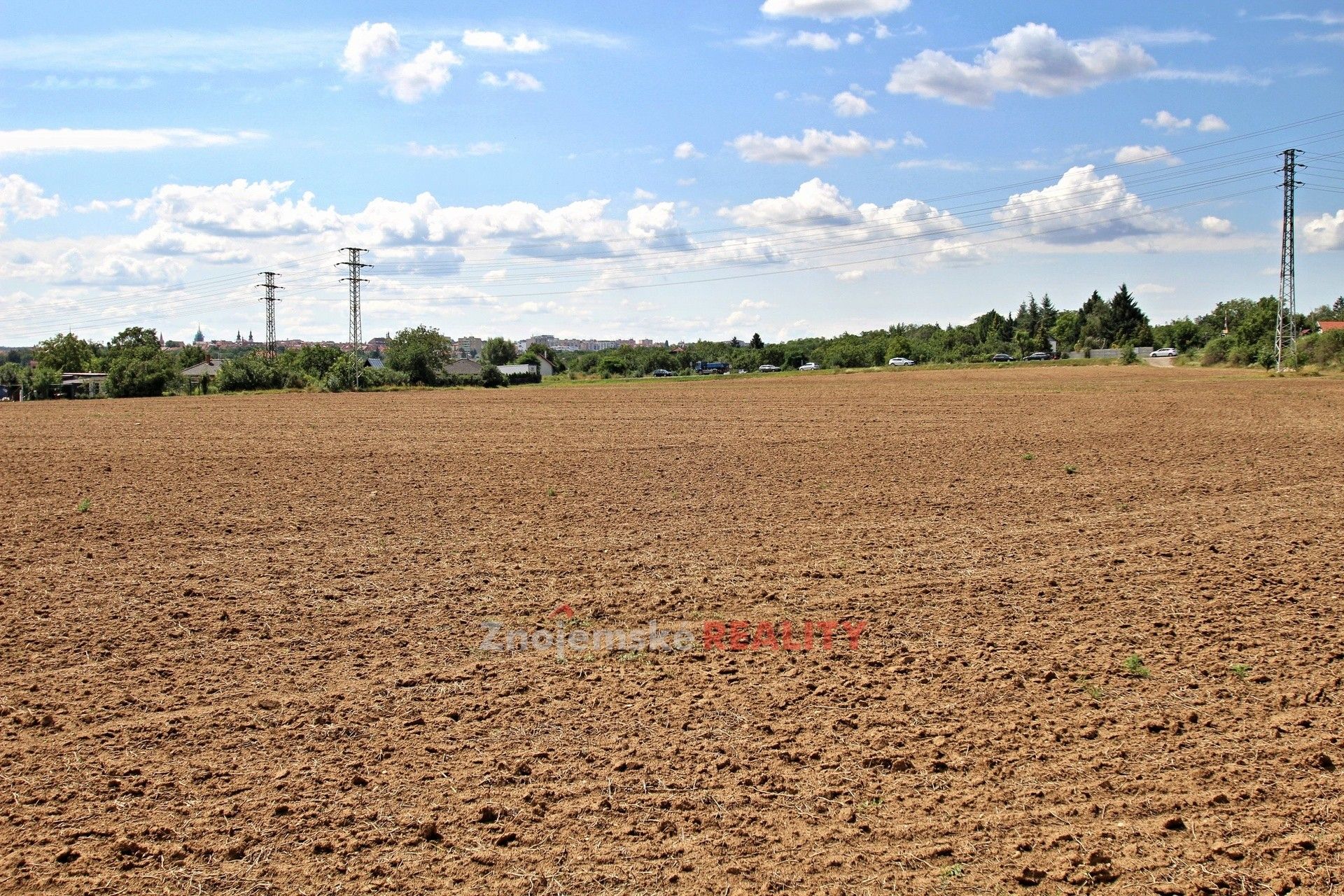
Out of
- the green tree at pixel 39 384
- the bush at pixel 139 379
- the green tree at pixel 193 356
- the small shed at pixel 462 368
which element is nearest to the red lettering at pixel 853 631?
the bush at pixel 139 379

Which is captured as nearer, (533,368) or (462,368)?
(462,368)

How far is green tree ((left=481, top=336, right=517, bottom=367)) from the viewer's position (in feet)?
566

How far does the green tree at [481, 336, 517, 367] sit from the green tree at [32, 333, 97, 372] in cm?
6347

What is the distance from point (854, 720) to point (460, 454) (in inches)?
797

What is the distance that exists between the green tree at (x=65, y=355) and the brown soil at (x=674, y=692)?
384 ft

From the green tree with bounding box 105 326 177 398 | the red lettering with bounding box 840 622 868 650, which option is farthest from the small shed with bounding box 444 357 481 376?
the red lettering with bounding box 840 622 868 650

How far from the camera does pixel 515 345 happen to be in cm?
18125

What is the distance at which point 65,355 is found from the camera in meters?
119

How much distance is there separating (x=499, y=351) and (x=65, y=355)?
70265mm

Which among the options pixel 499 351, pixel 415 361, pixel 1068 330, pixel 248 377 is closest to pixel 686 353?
pixel 499 351

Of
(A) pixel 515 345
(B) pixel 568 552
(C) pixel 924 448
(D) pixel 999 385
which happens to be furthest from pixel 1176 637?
(A) pixel 515 345

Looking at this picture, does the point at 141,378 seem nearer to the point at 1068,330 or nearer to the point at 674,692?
the point at 674,692

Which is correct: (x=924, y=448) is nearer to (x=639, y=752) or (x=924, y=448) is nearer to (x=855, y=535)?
(x=855, y=535)

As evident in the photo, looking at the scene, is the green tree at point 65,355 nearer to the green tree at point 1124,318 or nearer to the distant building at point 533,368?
the distant building at point 533,368
